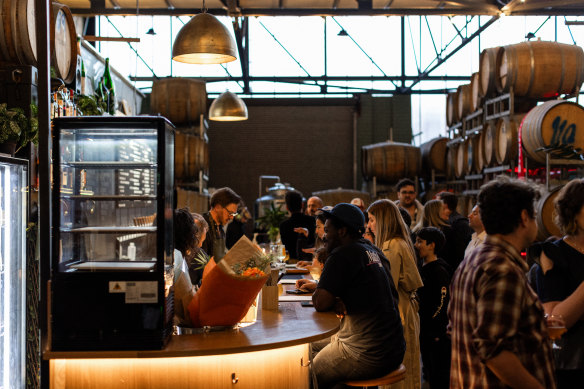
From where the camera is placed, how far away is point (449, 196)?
255 inches

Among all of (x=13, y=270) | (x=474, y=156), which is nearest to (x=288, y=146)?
(x=474, y=156)

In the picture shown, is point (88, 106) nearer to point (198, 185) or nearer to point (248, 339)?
point (248, 339)

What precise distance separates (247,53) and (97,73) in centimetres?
654

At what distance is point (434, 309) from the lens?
487cm

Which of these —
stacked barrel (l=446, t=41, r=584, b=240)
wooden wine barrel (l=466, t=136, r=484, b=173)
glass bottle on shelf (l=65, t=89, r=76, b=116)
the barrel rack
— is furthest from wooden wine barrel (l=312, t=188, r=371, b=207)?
glass bottle on shelf (l=65, t=89, r=76, b=116)

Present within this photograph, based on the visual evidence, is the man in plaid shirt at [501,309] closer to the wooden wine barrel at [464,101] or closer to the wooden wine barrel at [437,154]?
the wooden wine barrel at [464,101]

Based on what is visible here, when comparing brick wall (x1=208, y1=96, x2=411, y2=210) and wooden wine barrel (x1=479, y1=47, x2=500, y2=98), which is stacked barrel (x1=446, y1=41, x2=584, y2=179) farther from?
brick wall (x1=208, y1=96, x2=411, y2=210)

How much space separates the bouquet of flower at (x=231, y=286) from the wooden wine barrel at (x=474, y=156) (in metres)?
6.71

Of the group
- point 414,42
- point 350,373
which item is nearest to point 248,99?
point 414,42

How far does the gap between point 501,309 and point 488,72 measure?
7.06 meters

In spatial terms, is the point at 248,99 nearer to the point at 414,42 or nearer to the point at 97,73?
the point at 414,42

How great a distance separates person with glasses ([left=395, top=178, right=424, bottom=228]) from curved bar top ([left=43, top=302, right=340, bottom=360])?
3.85 m

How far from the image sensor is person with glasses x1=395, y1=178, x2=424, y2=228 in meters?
6.89

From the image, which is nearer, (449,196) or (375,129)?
(449,196)
